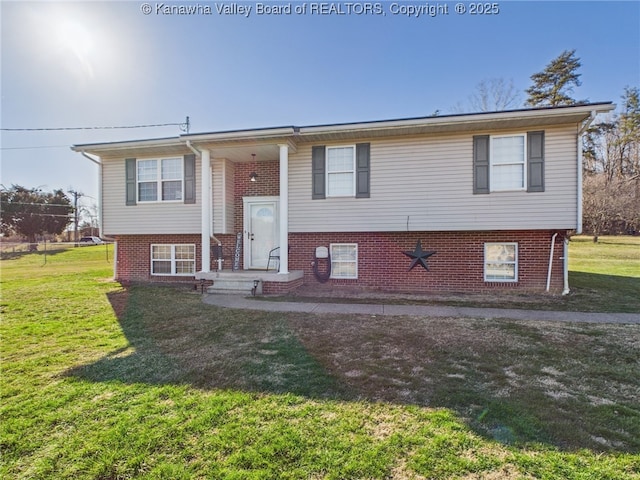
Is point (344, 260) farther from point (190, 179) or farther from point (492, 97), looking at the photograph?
point (492, 97)

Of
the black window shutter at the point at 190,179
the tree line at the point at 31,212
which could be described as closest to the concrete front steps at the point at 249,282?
the black window shutter at the point at 190,179

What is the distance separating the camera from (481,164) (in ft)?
27.7

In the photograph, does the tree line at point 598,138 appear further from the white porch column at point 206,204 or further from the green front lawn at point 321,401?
the green front lawn at point 321,401

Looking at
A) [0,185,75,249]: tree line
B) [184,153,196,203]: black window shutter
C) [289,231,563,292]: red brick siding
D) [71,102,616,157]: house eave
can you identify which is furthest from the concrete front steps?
[0,185,75,249]: tree line

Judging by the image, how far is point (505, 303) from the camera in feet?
24.3

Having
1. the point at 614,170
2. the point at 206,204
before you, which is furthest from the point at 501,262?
the point at 614,170

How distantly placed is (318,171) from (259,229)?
2657mm

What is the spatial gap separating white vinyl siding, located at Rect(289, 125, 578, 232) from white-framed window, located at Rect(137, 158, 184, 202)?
145 inches

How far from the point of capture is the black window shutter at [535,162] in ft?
26.6

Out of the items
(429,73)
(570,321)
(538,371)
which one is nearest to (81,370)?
(538,371)

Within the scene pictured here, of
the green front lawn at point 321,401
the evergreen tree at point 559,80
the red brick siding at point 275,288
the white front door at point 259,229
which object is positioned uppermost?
Answer: the evergreen tree at point 559,80

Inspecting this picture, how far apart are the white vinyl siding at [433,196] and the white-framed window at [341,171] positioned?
10.5 inches

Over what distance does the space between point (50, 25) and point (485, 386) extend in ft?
36.2

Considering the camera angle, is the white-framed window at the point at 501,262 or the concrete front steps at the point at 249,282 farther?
the white-framed window at the point at 501,262
